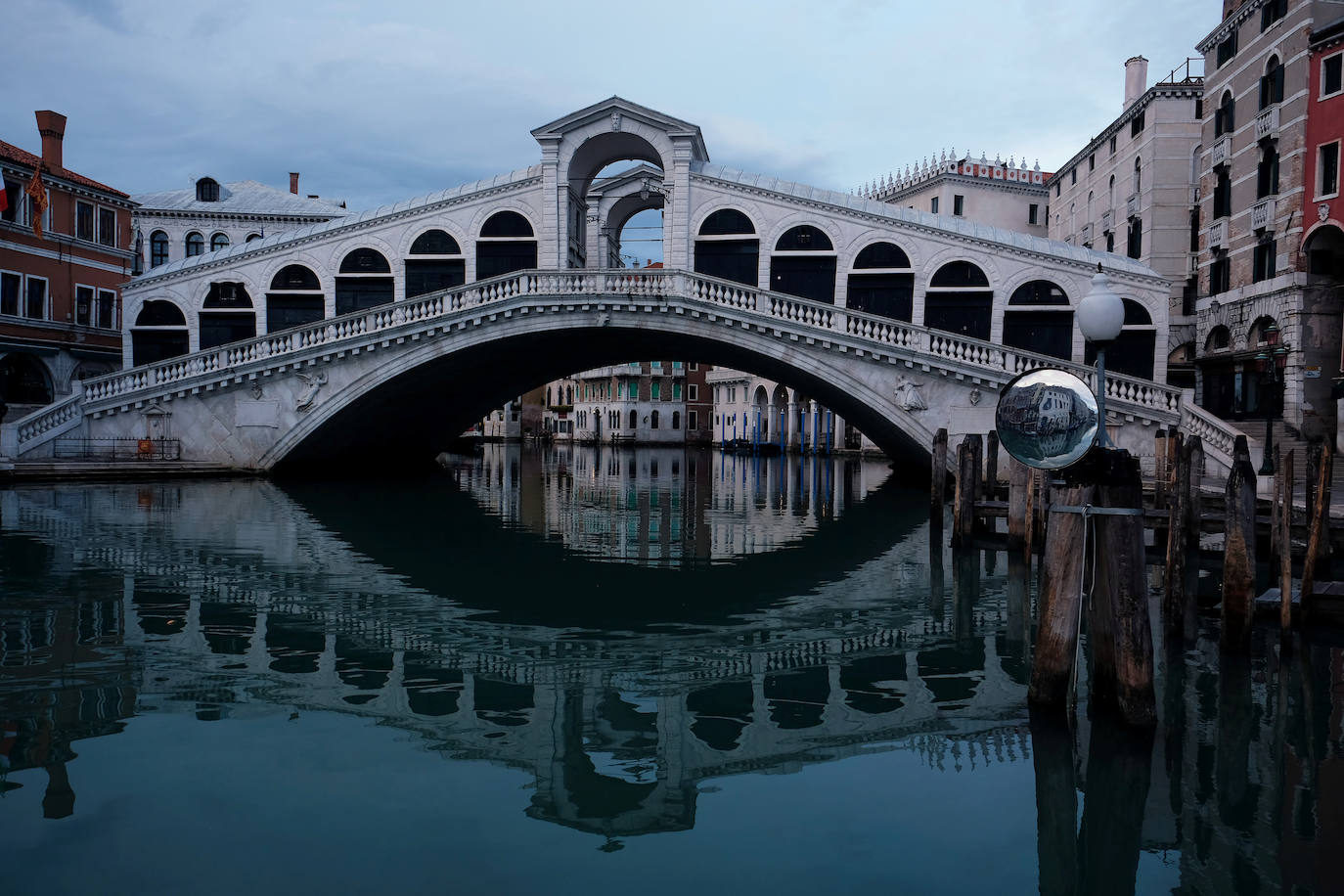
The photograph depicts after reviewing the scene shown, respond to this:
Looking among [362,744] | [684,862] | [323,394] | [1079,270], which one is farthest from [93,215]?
[684,862]

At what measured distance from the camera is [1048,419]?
219 inches

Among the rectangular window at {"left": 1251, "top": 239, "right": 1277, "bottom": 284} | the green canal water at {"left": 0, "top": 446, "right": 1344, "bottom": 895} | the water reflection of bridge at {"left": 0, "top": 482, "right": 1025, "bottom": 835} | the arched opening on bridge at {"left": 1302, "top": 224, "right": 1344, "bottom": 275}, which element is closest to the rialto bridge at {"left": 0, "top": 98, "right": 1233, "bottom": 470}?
the rectangular window at {"left": 1251, "top": 239, "right": 1277, "bottom": 284}

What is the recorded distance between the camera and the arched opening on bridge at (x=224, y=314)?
28.0 meters

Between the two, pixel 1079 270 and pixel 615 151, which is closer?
pixel 1079 270

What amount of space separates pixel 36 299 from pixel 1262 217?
3411 cm

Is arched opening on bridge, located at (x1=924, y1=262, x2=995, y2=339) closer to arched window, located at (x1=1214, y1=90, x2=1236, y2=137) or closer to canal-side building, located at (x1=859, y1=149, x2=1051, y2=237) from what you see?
arched window, located at (x1=1214, y1=90, x2=1236, y2=137)

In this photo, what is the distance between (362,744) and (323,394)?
19971 millimetres

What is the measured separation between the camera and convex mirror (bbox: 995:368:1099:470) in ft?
18.0

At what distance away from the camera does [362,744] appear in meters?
5.59

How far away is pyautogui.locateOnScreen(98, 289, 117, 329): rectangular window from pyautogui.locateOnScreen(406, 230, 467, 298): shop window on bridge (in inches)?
483

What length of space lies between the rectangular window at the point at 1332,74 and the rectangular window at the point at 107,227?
34462 millimetres

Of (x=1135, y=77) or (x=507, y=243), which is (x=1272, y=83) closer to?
(x=1135, y=77)

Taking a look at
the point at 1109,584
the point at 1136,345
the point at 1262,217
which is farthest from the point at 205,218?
the point at 1109,584

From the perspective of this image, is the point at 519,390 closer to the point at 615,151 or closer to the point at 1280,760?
the point at 615,151
